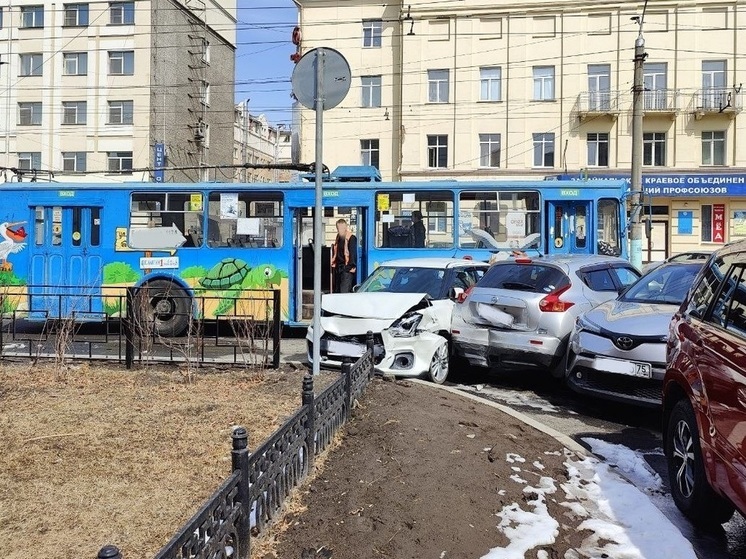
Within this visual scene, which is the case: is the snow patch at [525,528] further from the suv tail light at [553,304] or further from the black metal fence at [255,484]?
the suv tail light at [553,304]

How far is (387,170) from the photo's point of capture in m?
38.0

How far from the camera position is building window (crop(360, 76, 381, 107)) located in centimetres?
3812

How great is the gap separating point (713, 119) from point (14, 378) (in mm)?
35244

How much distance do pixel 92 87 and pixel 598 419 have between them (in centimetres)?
4414

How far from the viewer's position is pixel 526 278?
8.96 meters

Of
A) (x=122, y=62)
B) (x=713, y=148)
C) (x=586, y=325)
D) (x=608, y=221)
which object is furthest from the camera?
(x=122, y=62)

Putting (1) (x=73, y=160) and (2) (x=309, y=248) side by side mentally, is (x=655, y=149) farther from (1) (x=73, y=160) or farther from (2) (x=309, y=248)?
(1) (x=73, y=160)

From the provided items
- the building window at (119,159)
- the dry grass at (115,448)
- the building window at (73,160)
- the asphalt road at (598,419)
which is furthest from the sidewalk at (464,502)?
the building window at (73,160)

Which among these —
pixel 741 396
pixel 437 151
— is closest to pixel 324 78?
pixel 741 396

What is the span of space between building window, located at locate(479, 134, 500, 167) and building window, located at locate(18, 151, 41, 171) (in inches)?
1094

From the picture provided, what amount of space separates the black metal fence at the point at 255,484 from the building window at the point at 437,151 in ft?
106

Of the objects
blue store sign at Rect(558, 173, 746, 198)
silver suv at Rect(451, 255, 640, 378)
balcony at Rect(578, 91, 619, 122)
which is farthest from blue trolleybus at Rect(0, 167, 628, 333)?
balcony at Rect(578, 91, 619, 122)

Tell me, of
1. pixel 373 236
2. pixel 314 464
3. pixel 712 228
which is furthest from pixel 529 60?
pixel 314 464

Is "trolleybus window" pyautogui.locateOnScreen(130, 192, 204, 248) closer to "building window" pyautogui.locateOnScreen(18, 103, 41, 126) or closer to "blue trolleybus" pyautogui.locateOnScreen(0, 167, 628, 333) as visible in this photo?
"blue trolleybus" pyautogui.locateOnScreen(0, 167, 628, 333)
